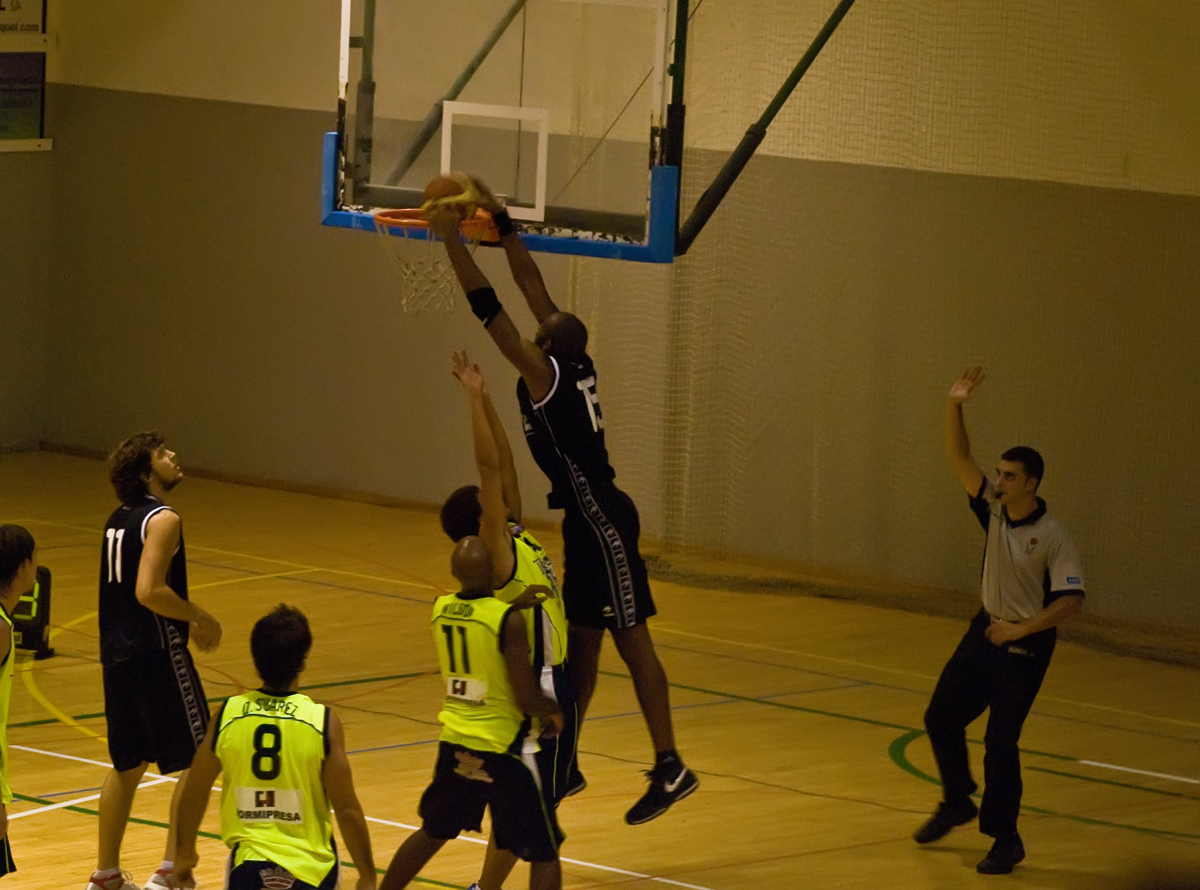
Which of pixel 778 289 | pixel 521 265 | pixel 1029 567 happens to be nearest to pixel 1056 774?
pixel 1029 567

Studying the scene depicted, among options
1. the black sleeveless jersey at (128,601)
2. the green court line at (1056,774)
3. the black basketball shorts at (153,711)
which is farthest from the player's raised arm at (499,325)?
the green court line at (1056,774)

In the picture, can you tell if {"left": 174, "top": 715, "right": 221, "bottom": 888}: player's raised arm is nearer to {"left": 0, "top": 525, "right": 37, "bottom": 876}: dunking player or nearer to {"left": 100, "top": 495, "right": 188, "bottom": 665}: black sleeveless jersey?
{"left": 0, "top": 525, "right": 37, "bottom": 876}: dunking player

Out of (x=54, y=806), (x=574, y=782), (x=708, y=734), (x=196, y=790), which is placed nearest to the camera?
(x=196, y=790)

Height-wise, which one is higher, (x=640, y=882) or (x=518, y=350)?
(x=518, y=350)

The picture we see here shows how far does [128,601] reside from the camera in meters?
7.60

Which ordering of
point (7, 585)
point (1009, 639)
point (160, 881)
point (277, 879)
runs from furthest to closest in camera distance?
point (1009, 639) < point (160, 881) < point (7, 585) < point (277, 879)

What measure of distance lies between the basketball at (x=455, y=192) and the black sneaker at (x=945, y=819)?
10.4ft

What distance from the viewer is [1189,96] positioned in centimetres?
1332

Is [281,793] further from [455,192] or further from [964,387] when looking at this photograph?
[964,387]

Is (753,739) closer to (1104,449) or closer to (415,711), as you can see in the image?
(415,711)

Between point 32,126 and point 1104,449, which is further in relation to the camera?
point 32,126

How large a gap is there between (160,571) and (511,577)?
1294 millimetres

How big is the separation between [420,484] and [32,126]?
17.0ft

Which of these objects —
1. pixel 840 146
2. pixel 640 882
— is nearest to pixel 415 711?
pixel 640 882
